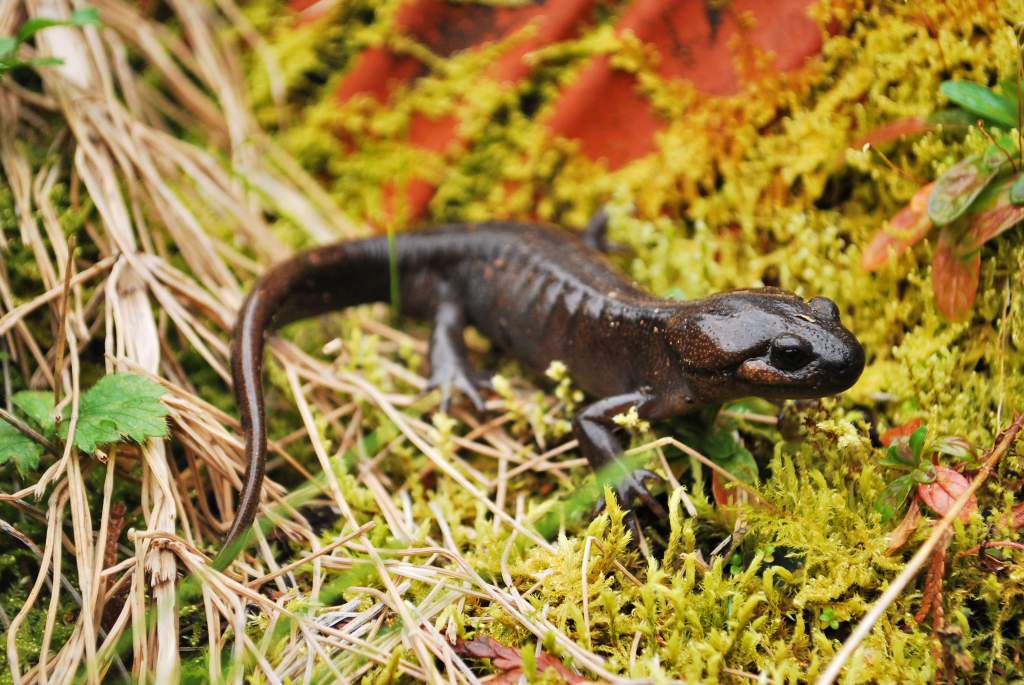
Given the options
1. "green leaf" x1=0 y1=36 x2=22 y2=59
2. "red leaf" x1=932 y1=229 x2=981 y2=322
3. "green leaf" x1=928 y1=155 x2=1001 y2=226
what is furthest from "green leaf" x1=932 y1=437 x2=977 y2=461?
"green leaf" x1=0 y1=36 x2=22 y2=59

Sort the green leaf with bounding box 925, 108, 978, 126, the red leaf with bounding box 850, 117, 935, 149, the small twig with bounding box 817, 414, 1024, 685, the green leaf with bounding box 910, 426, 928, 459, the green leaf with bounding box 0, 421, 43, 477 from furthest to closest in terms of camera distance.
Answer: the red leaf with bounding box 850, 117, 935, 149, the green leaf with bounding box 925, 108, 978, 126, the green leaf with bounding box 0, 421, 43, 477, the green leaf with bounding box 910, 426, 928, 459, the small twig with bounding box 817, 414, 1024, 685

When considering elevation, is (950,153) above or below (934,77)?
below

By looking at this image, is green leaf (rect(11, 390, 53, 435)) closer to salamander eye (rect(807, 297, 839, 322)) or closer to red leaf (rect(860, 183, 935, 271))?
salamander eye (rect(807, 297, 839, 322))

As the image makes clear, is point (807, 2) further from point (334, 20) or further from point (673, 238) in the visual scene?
point (334, 20)

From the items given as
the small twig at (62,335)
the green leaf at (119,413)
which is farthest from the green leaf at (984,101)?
the small twig at (62,335)

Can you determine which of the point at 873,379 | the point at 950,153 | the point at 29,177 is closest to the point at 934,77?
the point at 950,153

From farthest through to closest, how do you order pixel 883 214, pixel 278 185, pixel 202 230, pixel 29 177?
pixel 278 185, pixel 202 230, pixel 29 177, pixel 883 214
